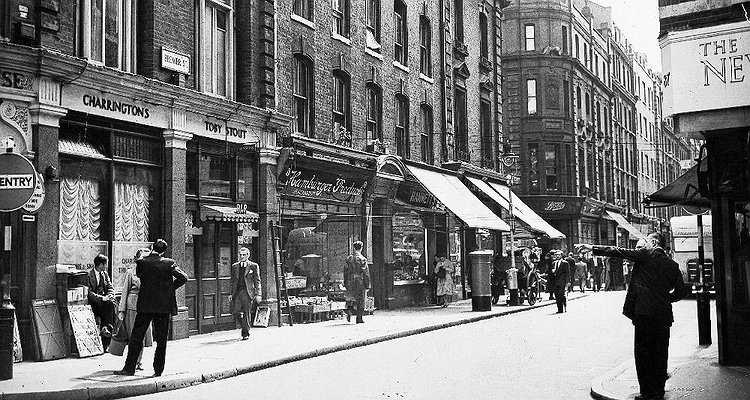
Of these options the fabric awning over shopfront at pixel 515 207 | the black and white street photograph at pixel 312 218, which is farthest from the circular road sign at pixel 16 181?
the fabric awning over shopfront at pixel 515 207

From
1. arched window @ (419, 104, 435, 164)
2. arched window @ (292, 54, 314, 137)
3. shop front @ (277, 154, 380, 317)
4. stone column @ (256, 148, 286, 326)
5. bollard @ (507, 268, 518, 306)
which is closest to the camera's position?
stone column @ (256, 148, 286, 326)

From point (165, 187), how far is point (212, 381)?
6083 mm

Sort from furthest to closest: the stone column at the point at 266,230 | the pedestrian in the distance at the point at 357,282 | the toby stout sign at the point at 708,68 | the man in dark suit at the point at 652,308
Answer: the pedestrian in the distance at the point at 357,282 < the stone column at the point at 266,230 < the toby stout sign at the point at 708,68 < the man in dark suit at the point at 652,308

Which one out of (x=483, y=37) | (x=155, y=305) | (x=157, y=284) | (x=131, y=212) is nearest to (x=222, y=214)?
(x=131, y=212)

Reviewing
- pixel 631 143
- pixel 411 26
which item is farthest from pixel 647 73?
pixel 411 26

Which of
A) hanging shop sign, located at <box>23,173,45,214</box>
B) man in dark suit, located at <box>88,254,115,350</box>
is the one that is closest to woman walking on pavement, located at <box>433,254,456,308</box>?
man in dark suit, located at <box>88,254,115,350</box>

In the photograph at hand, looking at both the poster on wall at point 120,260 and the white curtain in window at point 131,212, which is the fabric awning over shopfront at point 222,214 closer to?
the white curtain in window at point 131,212

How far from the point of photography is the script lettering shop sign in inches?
798

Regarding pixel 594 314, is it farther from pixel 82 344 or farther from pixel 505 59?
pixel 505 59

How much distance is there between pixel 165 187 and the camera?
1650 centimetres

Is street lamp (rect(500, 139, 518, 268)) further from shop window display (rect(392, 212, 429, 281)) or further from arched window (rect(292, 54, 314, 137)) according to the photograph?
arched window (rect(292, 54, 314, 137))

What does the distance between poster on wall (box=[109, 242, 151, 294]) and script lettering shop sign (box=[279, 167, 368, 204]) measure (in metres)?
5.00

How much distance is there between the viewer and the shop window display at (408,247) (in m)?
26.1

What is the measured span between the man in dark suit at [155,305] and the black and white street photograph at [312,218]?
4 centimetres
